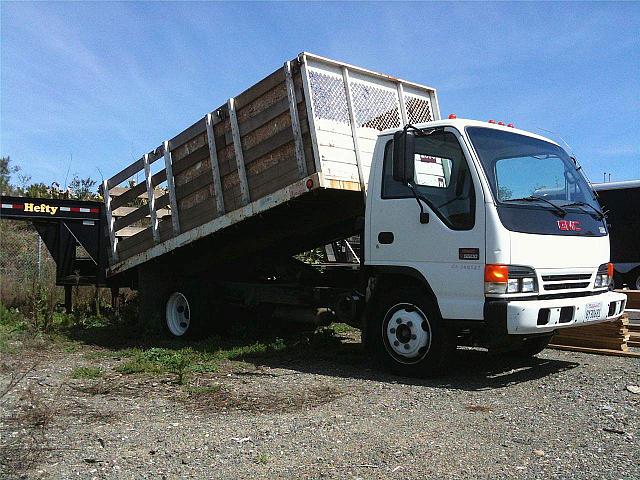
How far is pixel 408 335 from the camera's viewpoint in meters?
6.62

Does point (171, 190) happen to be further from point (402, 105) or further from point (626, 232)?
point (626, 232)

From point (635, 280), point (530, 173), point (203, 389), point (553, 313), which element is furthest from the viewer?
point (635, 280)

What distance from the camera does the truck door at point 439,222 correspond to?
605cm

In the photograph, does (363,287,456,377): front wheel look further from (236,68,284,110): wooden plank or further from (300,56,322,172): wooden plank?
(236,68,284,110): wooden plank

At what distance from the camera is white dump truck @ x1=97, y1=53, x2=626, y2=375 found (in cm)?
605

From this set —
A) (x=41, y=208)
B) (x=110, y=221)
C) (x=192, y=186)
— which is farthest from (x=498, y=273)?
(x=41, y=208)

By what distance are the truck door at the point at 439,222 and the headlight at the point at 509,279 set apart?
87 mm

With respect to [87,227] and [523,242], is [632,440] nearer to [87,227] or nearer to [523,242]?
[523,242]

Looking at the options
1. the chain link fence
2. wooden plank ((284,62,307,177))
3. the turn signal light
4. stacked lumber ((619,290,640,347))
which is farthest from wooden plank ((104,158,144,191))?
stacked lumber ((619,290,640,347))

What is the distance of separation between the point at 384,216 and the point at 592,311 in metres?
2.18

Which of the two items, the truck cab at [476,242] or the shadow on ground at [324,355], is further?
the shadow on ground at [324,355]

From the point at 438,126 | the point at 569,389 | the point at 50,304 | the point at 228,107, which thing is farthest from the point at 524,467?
the point at 50,304

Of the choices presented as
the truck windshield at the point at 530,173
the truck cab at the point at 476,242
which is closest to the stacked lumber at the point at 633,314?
the truck cab at the point at 476,242

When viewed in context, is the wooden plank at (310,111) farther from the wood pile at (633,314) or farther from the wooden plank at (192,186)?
the wood pile at (633,314)
